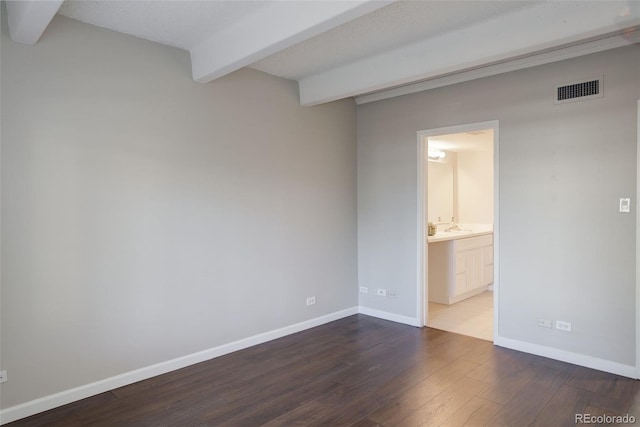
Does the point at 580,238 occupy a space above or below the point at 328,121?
below

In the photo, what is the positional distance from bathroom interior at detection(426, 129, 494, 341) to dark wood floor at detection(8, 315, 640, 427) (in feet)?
2.95

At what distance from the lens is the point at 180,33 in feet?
9.95

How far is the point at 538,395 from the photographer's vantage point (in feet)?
9.39

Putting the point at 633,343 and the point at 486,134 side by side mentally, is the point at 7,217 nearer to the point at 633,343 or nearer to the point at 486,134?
the point at 633,343

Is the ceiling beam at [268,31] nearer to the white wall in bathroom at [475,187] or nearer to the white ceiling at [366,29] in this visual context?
the white ceiling at [366,29]

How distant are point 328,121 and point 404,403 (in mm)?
3146

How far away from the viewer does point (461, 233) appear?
5.97 m

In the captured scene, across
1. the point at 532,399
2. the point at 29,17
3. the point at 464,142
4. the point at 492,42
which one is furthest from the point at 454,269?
the point at 29,17

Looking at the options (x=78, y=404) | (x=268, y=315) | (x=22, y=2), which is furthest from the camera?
(x=268, y=315)

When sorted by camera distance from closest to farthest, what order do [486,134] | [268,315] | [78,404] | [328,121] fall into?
[78,404], [268,315], [328,121], [486,134]

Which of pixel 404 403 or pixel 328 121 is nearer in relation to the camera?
pixel 404 403

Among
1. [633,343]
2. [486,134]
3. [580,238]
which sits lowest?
[633,343]

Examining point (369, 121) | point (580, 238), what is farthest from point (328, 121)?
point (580, 238)

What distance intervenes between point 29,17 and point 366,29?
7.06 feet
